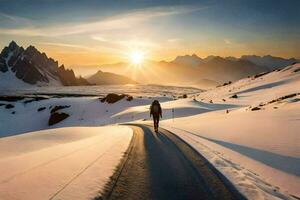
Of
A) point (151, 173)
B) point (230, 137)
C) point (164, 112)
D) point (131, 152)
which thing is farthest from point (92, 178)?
point (164, 112)

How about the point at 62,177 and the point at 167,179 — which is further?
the point at 167,179

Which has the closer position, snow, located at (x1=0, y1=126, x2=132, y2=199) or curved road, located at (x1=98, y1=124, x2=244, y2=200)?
snow, located at (x1=0, y1=126, x2=132, y2=199)

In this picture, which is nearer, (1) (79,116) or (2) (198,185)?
(2) (198,185)

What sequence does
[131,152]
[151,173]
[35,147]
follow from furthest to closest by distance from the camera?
[35,147]
[131,152]
[151,173]

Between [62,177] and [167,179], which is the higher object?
[62,177]

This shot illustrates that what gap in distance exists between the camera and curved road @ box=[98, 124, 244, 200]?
7820 mm

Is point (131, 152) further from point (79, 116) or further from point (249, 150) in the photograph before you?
point (79, 116)

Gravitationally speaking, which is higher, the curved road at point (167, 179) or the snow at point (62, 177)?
the snow at point (62, 177)

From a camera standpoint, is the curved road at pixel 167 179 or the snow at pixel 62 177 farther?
the curved road at pixel 167 179

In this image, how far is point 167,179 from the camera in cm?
928

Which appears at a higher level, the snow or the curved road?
the snow

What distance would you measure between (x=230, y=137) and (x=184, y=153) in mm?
5751

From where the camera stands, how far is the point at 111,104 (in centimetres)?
9788

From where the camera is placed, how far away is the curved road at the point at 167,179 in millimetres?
7820
